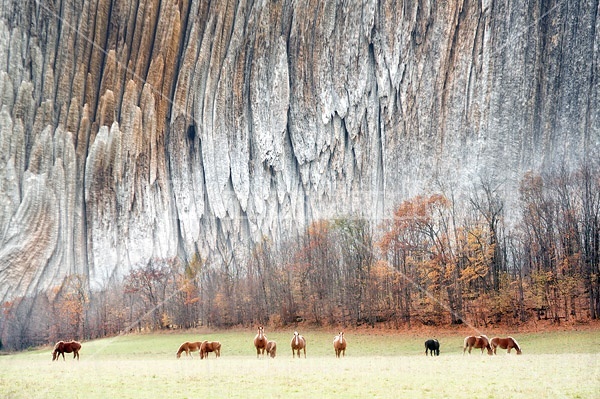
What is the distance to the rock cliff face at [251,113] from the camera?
40.7 m

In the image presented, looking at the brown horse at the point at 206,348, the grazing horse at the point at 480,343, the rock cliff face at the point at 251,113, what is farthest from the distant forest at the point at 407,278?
the brown horse at the point at 206,348

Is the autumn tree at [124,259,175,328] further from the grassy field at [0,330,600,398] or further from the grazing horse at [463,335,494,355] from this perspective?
the grassy field at [0,330,600,398]

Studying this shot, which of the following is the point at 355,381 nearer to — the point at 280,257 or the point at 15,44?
the point at 280,257

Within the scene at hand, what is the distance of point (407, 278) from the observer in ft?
107

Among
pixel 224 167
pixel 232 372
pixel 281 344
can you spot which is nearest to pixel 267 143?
pixel 224 167

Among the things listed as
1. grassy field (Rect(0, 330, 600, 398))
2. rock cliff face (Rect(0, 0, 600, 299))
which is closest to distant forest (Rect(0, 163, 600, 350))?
rock cliff face (Rect(0, 0, 600, 299))

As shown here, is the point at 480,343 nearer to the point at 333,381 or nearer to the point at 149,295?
the point at 333,381

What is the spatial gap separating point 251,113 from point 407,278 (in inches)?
1096

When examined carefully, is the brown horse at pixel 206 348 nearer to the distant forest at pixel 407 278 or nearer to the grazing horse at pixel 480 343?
the grazing horse at pixel 480 343

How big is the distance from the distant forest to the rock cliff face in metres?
6.08

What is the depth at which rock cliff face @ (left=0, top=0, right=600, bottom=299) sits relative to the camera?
40.7 meters

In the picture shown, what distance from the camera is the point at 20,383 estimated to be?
484 inches

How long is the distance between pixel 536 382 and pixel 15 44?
62.6m

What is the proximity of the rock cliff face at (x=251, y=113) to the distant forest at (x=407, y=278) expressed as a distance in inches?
239
